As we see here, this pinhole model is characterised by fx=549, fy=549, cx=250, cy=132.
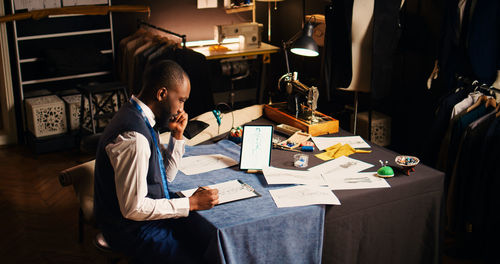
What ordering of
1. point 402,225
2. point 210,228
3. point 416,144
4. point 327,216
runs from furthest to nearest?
1. point 416,144
2. point 402,225
3. point 327,216
4. point 210,228

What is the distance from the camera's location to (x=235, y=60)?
645cm

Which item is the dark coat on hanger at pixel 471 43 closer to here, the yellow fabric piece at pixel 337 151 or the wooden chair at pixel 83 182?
the yellow fabric piece at pixel 337 151

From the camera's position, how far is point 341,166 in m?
3.10

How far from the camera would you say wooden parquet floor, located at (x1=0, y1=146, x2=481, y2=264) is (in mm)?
3744

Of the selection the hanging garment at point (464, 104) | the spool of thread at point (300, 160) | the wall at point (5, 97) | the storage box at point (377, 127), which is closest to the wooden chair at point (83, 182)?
the spool of thread at point (300, 160)

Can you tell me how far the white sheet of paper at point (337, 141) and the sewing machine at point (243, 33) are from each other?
306cm

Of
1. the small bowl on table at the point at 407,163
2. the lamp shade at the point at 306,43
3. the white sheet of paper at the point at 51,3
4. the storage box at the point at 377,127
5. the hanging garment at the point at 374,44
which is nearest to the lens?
the small bowl on table at the point at 407,163

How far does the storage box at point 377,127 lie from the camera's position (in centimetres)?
509

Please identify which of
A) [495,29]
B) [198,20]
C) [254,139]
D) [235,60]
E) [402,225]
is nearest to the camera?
[402,225]

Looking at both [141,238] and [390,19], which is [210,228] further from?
[390,19]

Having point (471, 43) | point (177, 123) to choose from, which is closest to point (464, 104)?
point (471, 43)

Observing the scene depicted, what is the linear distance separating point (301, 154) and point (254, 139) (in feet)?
0.99

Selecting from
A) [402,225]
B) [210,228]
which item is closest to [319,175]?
[402,225]

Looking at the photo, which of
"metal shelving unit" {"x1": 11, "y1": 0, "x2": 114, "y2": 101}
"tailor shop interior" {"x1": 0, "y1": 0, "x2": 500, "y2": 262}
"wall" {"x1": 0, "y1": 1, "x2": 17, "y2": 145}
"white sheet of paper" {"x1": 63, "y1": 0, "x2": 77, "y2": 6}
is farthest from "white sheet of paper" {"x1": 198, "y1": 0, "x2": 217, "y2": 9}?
"wall" {"x1": 0, "y1": 1, "x2": 17, "y2": 145}
